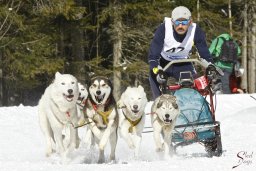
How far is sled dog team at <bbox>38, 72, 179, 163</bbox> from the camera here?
6.27 metres

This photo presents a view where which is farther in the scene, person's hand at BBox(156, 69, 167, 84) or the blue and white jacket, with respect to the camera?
the blue and white jacket

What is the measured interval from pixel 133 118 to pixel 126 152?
1109 millimetres

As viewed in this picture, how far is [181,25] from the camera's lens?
21.6 feet

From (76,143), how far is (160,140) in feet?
3.38

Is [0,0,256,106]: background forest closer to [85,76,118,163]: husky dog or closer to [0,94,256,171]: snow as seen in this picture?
[0,94,256,171]: snow

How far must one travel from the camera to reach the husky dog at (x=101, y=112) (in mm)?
6555

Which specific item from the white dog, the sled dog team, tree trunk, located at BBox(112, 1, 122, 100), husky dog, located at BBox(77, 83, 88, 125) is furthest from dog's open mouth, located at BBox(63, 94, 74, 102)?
tree trunk, located at BBox(112, 1, 122, 100)

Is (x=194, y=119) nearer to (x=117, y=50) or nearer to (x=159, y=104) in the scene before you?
(x=159, y=104)

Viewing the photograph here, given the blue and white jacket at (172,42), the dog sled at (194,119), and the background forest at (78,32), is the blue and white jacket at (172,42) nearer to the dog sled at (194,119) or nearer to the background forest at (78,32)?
the dog sled at (194,119)

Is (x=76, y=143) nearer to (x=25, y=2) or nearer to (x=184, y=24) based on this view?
(x=184, y=24)

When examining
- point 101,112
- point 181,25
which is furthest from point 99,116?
point 181,25

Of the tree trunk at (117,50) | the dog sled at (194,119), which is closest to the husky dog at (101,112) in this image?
the dog sled at (194,119)

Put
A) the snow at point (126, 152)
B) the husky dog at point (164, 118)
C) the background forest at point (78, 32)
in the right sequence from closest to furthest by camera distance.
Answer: the snow at point (126, 152)
the husky dog at point (164, 118)
the background forest at point (78, 32)

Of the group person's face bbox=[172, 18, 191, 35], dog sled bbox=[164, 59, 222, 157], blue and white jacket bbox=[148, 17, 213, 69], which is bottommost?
dog sled bbox=[164, 59, 222, 157]
